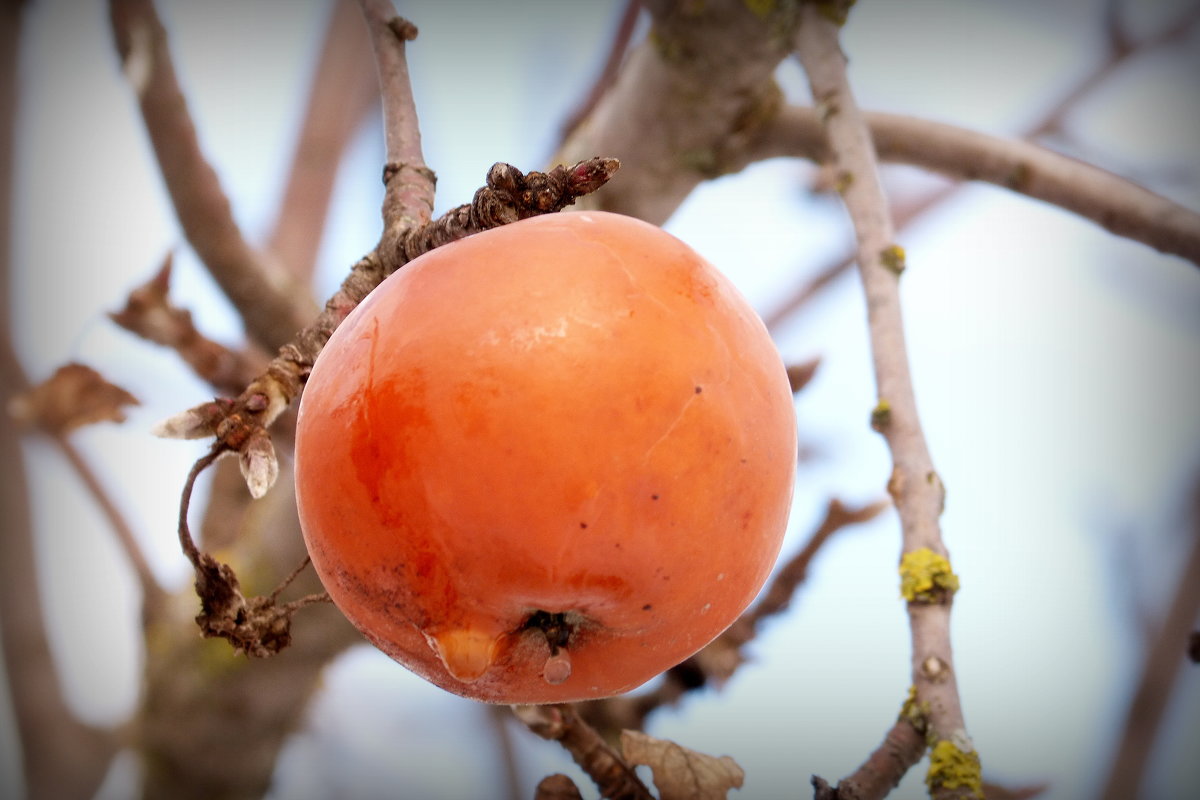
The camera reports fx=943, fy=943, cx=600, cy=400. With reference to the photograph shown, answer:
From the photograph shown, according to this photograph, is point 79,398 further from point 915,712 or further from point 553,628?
point 915,712

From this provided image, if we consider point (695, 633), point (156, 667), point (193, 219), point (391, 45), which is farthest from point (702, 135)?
point (156, 667)

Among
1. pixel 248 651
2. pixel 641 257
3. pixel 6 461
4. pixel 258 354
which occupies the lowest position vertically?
pixel 248 651

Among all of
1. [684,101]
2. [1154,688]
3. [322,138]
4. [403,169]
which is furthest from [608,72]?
[1154,688]

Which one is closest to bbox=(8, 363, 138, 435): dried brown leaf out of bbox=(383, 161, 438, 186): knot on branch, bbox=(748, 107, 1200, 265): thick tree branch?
bbox=(383, 161, 438, 186): knot on branch

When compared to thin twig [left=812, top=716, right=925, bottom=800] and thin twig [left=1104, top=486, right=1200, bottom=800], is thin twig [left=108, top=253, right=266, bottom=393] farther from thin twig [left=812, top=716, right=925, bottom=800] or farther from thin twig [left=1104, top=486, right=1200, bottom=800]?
thin twig [left=1104, top=486, right=1200, bottom=800]

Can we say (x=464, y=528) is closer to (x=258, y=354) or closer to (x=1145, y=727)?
(x=258, y=354)

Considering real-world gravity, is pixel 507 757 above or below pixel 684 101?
below

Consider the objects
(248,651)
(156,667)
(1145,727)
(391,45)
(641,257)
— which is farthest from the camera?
(1145,727)

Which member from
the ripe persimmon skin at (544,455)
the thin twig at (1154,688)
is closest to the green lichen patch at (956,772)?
the ripe persimmon skin at (544,455)
